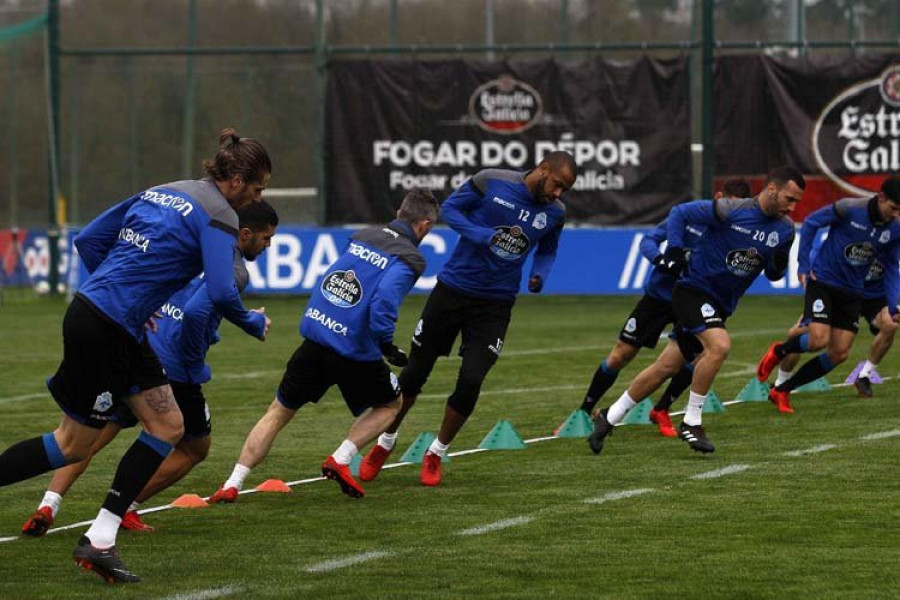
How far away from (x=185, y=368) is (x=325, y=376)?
122 centimetres

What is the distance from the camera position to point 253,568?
→ 322 inches

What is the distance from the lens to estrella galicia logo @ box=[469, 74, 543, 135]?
99.4ft

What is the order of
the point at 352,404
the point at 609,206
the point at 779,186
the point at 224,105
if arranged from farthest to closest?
1. the point at 224,105
2. the point at 609,206
3. the point at 779,186
4. the point at 352,404

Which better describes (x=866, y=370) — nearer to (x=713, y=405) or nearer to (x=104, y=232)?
(x=713, y=405)

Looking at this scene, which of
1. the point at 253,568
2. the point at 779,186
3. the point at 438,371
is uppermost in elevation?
the point at 779,186

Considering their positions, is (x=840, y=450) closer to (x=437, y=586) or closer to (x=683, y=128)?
(x=437, y=586)

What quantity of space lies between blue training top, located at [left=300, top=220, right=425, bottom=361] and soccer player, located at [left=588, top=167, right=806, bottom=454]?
2.56 meters

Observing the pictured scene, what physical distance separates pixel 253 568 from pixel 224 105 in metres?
25.0

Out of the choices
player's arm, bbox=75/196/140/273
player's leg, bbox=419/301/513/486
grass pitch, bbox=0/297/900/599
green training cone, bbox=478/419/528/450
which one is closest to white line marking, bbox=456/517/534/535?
grass pitch, bbox=0/297/900/599

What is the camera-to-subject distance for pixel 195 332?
30.6ft

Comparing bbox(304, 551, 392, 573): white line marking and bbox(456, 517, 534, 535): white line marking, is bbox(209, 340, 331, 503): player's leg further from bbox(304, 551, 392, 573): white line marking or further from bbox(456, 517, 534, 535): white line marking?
bbox(304, 551, 392, 573): white line marking

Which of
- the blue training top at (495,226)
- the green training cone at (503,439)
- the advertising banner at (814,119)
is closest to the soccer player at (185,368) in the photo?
the blue training top at (495,226)

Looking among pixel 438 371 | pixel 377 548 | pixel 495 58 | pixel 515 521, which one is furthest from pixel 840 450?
pixel 495 58

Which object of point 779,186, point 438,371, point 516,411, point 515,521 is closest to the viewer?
point 515,521
